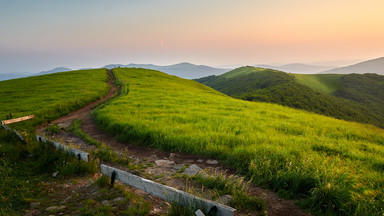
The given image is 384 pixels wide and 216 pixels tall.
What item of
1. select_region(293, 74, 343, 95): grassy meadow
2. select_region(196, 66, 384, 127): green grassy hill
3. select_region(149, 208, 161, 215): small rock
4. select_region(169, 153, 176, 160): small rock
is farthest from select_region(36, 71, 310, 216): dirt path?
select_region(293, 74, 343, 95): grassy meadow

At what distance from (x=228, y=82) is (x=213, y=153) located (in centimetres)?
18611

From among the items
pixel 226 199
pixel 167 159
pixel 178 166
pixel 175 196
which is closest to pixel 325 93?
pixel 167 159

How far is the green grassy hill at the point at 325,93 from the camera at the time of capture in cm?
10156

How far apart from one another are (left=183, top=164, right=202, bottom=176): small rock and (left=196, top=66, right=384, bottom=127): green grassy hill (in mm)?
88992

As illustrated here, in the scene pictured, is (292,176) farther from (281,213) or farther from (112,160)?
(112,160)

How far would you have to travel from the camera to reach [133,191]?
525 cm

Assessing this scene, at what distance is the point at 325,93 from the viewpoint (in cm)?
14600

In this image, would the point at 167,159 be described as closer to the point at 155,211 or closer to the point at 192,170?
the point at 192,170

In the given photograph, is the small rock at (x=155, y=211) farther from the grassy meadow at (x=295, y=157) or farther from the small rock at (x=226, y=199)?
the grassy meadow at (x=295, y=157)

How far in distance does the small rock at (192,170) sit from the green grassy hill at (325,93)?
88992 mm

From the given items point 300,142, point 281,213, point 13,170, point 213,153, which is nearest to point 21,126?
point 13,170

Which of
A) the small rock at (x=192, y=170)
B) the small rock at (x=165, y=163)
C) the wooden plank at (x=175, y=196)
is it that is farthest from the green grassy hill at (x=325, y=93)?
the wooden plank at (x=175, y=196)

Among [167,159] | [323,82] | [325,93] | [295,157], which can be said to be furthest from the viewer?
[323,82]

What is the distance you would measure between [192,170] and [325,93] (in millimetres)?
173159
